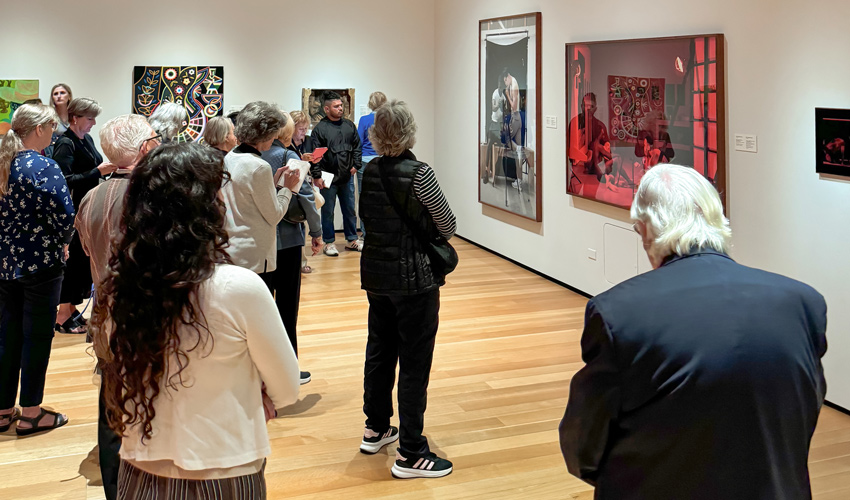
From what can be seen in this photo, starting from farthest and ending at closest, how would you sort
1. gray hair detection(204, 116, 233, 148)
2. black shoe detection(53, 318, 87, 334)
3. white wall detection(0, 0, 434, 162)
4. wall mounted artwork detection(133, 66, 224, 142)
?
1. wall mounted artwork detection(133, 66, 224, 142)
2. white wall detection(0, 0, 434, 162)
3. black shoe detection(53, 318, 87, 334)
4. gray hair detection(204, 116, 233, 148)

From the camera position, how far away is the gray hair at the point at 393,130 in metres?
3.69

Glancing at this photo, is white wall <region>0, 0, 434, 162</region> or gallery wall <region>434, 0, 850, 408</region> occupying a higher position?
white wall <region>0, 0, 434, 162</region>

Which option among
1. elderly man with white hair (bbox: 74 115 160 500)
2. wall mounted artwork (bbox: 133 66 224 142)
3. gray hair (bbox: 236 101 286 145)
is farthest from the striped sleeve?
wall mounted artwork (bbox: 133 66 224 142)

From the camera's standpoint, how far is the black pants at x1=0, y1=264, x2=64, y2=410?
4.20 metres

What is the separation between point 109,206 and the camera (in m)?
3.13

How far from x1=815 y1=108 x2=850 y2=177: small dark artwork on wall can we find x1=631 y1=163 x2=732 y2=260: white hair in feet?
9.98

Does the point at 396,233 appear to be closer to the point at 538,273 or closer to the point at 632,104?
the point at 632,104

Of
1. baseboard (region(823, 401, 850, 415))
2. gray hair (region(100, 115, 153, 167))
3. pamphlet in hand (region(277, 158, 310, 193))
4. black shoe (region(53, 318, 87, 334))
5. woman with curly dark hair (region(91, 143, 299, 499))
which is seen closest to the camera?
woman with curly dark hair (region(91, 143, 299, 499))

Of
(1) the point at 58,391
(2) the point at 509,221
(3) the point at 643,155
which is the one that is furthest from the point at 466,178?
(1) the point at 58,391

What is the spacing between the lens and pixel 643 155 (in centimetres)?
635

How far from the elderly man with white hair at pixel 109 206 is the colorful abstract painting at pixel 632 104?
3996 millimetres

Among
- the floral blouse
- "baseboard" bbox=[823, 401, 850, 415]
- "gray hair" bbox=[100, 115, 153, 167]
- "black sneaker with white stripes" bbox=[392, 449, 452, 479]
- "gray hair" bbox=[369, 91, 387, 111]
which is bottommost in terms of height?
"black sneaker with white stripes" bbox=[392, 449, 452, 479]

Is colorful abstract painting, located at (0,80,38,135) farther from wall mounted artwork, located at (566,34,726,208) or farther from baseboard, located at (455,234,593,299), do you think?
wall mounted artwork, located at (566,34,726,208)

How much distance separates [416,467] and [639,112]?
12.0 ft
